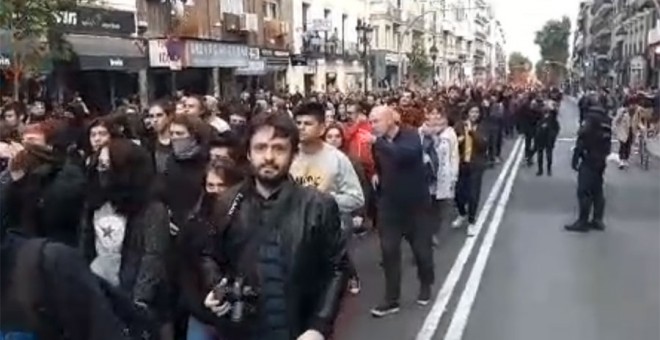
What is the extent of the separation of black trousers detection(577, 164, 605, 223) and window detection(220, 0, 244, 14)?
2697 cm

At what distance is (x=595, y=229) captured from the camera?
1477 cm

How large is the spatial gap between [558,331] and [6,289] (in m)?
6.06

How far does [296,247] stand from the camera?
14.0ft

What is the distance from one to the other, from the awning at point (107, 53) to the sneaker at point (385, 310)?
1446 centimetres

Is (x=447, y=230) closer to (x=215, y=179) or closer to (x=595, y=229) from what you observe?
(x=595, y=229)

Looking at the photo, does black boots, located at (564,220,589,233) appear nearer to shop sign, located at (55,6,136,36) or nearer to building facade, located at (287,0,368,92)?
shop sign, located at (55,6,136,36)

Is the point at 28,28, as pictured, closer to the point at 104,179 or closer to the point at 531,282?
the point at 531,282

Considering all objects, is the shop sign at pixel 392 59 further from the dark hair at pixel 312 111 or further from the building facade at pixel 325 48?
the dark hair at pixel 312 111

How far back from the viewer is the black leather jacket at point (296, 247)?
4281 millimetres

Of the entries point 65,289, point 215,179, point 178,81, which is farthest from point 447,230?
point 178,81

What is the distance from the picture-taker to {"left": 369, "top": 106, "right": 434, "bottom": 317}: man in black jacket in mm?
9336

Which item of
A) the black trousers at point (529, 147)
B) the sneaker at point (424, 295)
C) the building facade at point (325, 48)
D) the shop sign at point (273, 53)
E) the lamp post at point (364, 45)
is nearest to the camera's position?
the sneaker at point (424, 295)

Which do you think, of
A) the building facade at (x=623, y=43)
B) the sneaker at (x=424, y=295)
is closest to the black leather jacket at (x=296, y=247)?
the sneaker at (x=424, y=295)

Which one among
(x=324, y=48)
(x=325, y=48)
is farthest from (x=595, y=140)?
(x=325, y=48)
